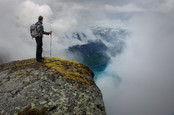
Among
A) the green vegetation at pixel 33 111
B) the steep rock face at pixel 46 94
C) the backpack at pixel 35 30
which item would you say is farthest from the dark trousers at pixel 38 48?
the green vegetation at pixel 33 111

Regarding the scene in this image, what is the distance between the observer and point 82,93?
613 cm

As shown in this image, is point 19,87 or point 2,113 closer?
point 2,113

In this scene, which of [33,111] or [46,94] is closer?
[33,111]

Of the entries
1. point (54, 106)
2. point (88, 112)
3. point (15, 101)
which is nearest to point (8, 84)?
point (15, 101)

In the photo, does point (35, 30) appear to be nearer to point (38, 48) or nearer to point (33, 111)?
point (38, 48)

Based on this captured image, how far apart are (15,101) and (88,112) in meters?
3.28

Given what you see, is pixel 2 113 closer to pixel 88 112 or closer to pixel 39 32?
pixel 88 112

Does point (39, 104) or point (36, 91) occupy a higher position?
point (36, 91)

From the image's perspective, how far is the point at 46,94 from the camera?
567 centimetres

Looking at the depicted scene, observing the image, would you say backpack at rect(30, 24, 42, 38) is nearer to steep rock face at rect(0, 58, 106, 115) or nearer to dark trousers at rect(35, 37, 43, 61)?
dark trousers at rect(35, 37, 43, 61)

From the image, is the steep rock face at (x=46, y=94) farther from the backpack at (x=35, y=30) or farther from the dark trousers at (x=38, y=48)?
the backpack at (x=35, y=30)

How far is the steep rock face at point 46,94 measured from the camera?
194 inches

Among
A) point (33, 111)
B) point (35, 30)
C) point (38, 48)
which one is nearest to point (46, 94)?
point (33, 111)

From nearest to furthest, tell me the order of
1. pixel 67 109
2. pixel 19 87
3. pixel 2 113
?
pixel 2 113 → pixel 67 109 → pixel 19 87
